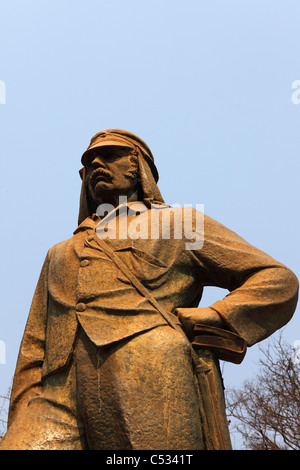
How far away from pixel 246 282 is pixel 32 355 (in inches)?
60.0

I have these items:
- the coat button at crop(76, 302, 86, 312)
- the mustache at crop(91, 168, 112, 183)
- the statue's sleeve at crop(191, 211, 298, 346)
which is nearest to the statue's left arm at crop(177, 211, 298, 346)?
the statue's sleeve at crop(191, 211, 298, 346)

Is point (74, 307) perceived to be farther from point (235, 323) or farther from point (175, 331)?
point (235, 323)

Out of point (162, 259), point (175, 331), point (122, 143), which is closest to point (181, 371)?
point (175, 331)

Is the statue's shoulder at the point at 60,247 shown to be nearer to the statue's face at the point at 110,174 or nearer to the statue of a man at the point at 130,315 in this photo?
the statue of a man at the point at 130,315

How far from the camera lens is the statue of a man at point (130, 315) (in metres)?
4.03

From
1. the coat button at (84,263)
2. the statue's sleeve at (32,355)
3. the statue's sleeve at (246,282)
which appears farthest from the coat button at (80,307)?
the statue's sleeve at (246,282)

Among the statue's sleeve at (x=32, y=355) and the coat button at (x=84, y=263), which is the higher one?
the coat button at (x=84, y=263)

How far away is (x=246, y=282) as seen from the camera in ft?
15.4

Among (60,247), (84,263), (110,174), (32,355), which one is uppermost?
(110,174)

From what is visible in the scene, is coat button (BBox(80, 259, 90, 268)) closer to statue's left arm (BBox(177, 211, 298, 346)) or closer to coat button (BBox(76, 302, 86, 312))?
coat button (BBox(76, 302, 86, 312))

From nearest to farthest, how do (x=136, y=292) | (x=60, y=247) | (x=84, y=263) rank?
(x=136, y=292), (x=84, y=263), (x=60, y=247)

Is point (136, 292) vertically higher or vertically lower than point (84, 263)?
lower

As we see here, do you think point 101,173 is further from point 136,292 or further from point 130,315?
point 130,315

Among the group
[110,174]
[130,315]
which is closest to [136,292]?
[130,315]
